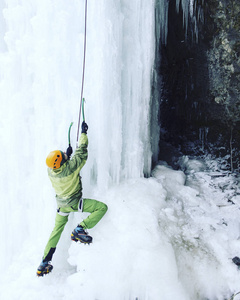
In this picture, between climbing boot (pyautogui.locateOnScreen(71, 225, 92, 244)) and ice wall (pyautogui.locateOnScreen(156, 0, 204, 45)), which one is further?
ice wall (pyautogui.locateOnScreen(156, 0, 204, 45))

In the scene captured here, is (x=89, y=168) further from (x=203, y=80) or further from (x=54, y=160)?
(x=203, y=80)

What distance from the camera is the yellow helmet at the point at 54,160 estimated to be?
9.75ft

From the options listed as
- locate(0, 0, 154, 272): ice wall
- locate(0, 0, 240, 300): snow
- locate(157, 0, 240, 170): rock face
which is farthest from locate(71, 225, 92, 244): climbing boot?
locate(157, 0, 240, 170): rock face

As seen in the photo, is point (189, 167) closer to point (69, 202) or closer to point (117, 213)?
point (117, 213)

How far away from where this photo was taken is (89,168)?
4.07 meters

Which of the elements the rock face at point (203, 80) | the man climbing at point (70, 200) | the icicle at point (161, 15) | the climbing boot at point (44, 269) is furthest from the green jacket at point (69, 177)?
the rock face at point (203, 80)

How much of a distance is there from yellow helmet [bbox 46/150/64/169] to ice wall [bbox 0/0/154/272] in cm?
87

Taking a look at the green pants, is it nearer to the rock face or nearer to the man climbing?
the man climbing

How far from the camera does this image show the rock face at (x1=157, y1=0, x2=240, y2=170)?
535 centimetres

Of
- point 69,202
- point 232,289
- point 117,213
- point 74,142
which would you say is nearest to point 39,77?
point 74,142

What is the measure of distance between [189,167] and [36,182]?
3.80 m

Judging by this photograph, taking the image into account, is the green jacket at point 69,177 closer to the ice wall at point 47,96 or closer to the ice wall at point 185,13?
the ice wall at point 47,96

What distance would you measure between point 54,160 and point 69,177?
1.16 feet

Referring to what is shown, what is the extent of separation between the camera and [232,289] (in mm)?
2963
